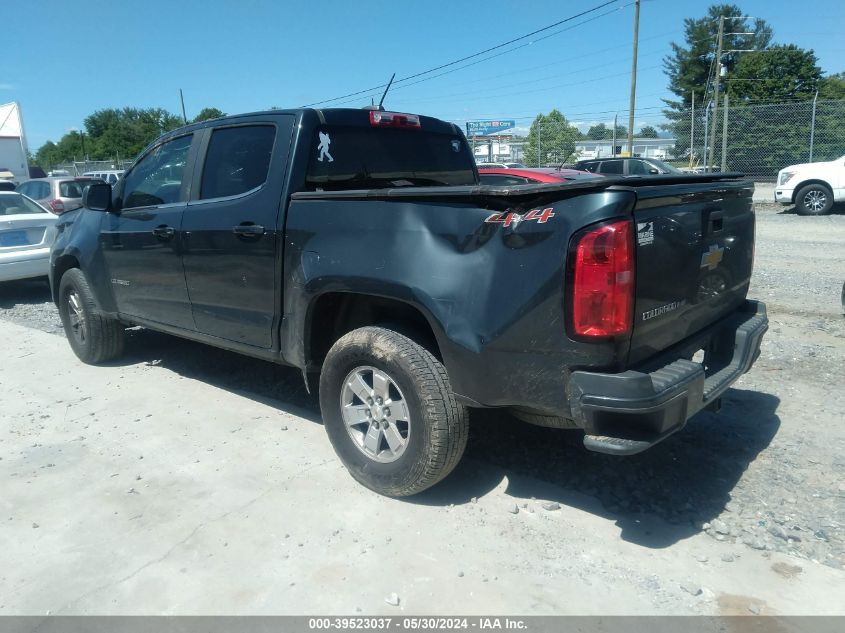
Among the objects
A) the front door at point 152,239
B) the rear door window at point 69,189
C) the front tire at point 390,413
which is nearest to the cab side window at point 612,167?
the rear door window at point 69,189

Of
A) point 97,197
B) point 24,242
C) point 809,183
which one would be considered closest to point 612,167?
point 809,183

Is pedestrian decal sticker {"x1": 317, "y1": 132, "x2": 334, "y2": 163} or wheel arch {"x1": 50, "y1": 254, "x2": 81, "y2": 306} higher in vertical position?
pedestrian decal sticker {"x1": 317, "y1": 132, "x2": 334, "y2": 163}

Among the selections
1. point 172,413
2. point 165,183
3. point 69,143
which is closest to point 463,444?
point 172,413

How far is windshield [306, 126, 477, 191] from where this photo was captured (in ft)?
13.2

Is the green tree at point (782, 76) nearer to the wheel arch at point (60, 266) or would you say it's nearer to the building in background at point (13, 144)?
the building in background at point (13, 144)

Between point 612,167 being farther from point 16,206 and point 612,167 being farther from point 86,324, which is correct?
point 86,324

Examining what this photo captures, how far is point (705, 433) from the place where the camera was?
4.13 meters

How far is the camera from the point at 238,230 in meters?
3.97

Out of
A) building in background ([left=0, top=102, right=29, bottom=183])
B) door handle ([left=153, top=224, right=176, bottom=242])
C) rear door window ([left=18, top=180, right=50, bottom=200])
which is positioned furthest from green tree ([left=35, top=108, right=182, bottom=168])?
door handle ([left=153, top=224, right=176, bottom=242])

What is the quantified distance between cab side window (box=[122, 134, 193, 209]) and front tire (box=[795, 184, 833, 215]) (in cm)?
1592

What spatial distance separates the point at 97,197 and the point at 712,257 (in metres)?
4.32

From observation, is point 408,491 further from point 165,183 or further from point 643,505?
point 165,183

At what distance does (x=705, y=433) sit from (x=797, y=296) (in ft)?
13.7

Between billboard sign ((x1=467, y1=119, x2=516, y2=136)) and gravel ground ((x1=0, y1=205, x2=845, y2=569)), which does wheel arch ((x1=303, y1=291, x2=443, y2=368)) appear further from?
billboard sign ((x1=467, y1=119, x2=516, y2=136))
